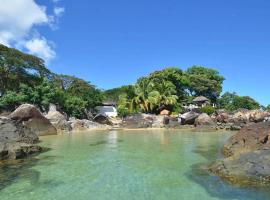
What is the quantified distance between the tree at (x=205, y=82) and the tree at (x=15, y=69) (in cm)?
3337

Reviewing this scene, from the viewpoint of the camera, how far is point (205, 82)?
75.1 m

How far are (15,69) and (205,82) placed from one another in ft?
135

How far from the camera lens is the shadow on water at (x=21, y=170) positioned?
1116cm

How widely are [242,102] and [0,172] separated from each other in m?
73.2

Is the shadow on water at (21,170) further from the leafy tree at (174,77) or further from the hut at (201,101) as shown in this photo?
the hut at (201,101)

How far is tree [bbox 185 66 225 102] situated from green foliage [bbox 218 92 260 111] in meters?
2.74

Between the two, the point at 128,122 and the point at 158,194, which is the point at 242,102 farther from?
the point at 158,194

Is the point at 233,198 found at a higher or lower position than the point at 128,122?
lower

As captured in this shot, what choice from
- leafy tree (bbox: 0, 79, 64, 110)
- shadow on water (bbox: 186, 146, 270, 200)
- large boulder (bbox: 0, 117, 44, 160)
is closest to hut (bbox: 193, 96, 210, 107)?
leafy tree (bbox: 0, 79, 64, 110)

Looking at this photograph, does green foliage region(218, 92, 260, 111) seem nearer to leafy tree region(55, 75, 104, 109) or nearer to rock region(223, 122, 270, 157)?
leafy tree region(55, 75, 104, 109)

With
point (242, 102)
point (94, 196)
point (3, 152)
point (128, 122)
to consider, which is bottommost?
point (94, 196)

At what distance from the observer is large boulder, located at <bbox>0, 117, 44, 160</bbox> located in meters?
15.6

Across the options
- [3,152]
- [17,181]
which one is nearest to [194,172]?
[17,181]

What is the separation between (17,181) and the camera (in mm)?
11117
